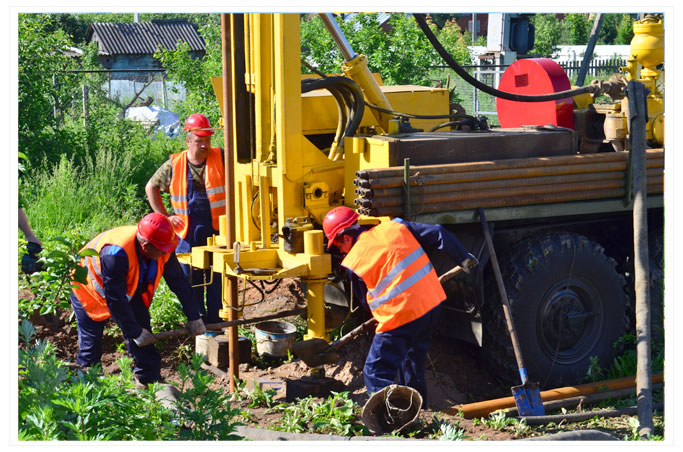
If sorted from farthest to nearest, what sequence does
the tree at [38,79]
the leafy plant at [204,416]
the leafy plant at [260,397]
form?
the tree at [38,79] < the leafy plant at [260,397] < the leafy plant at [204,416]

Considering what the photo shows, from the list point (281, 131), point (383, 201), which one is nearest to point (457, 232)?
point (383, 201)

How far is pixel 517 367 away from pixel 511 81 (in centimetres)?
278

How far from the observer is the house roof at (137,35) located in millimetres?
34531

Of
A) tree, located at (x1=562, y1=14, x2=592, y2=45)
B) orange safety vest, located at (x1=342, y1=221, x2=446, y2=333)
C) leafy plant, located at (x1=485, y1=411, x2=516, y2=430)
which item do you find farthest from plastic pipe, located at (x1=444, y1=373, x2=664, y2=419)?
tree, located at (x1=562, y1=14, x2=592, y2=45)

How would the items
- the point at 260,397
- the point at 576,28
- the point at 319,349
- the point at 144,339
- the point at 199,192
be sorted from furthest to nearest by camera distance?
the point at 576,28
the point at 199,192
the point at 319,349
the point at 260,397
the point at 144,339

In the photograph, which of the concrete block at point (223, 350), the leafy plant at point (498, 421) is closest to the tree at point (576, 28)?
the concrete block at point (223, 350)

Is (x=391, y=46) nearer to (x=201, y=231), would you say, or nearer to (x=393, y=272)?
(x=201, y=231)

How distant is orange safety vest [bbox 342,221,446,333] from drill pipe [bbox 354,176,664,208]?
214mm

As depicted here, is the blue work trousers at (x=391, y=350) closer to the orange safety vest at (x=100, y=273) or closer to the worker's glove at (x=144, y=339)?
the worker's glove at (x=144, y=339)

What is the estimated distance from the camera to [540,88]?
7781mm

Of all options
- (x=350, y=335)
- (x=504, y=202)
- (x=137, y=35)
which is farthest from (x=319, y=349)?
(x=137, y=35)

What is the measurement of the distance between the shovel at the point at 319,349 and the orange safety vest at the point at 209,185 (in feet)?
5.81

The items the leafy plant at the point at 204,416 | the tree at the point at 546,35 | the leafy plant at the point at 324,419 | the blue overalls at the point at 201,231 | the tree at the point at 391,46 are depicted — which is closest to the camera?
the leafy plant at the point at 204,416

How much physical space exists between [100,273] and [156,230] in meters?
0.56
